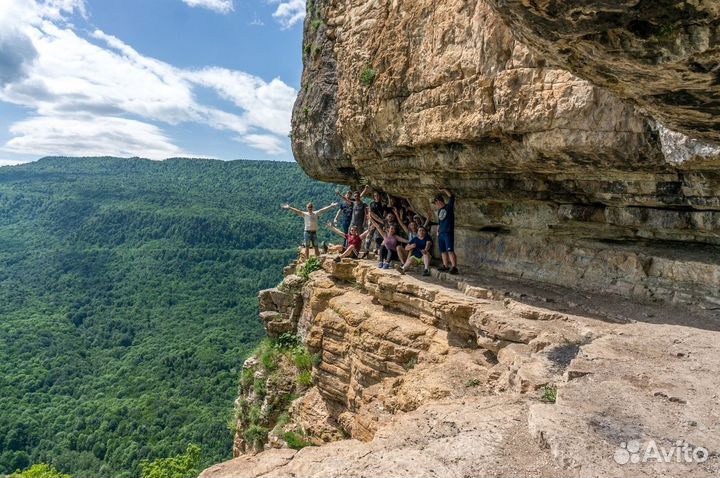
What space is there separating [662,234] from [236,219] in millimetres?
125835

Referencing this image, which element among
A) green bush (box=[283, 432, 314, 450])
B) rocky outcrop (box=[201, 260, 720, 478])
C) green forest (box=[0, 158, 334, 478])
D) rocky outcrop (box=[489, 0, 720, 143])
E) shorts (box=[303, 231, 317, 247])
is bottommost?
green forest (box=[0, 158, 334, 478])

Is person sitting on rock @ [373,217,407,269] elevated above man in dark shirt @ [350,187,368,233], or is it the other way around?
man in dark shirt @ [350,187,368,233]

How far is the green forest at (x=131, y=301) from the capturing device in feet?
171

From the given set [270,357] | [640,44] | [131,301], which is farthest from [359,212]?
[131,301]

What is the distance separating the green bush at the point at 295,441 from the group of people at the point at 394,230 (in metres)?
4.71

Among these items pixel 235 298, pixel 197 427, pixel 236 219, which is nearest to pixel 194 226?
pixel 236 219

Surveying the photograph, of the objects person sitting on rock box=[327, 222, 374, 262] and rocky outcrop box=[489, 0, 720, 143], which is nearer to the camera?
rocky outcrop box=[489, 0, 720, 143]

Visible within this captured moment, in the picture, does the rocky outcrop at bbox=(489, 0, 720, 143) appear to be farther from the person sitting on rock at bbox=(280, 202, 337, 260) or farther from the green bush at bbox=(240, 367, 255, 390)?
the green bush at bbox=(240, 367, 255, 390)

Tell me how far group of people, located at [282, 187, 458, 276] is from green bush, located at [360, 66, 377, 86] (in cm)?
328

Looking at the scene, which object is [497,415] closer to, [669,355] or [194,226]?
[669,355]

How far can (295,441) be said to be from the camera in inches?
448

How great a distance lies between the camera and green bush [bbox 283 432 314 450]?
36.8ft

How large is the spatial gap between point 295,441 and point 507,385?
7.52 m

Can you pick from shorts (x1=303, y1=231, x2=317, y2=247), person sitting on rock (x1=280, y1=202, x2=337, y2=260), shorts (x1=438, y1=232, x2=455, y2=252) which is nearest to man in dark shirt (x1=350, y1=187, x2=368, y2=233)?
person sitting on rock (x1=280, y1=202, x2=337, y2=260)
